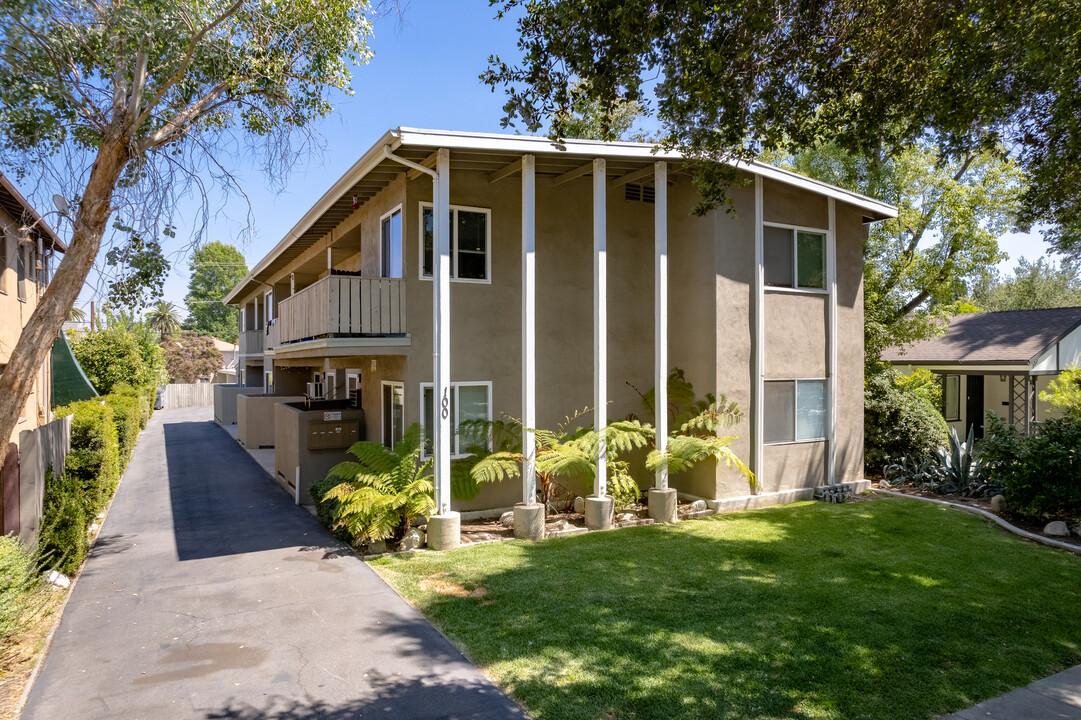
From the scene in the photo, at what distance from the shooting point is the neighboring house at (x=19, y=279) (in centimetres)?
1260

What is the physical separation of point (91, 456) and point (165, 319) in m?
53.9

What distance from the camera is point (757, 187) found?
13.0m

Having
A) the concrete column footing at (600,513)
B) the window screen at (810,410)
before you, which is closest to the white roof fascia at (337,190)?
the concrete column footing at (600,513)

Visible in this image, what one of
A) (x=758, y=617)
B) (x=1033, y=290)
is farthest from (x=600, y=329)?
(x=1033, y=290)

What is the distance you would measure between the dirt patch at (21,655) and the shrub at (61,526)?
3.16ft

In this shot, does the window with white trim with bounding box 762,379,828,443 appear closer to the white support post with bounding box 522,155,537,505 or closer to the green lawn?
the green lawn

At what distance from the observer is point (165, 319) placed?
190ft

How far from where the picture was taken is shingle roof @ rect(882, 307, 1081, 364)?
1869 cm

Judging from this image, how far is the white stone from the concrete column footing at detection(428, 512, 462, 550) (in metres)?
4.78

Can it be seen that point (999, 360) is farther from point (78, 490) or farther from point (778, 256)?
point (78, 490)

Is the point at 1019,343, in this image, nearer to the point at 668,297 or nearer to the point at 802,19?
the point at 668,297

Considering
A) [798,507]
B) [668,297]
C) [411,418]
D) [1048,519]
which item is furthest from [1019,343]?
[411,418]

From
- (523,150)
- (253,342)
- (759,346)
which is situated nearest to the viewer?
(523,150)

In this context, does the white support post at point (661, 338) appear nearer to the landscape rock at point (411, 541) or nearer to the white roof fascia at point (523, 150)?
the white roof fascia at point (523, 150)
